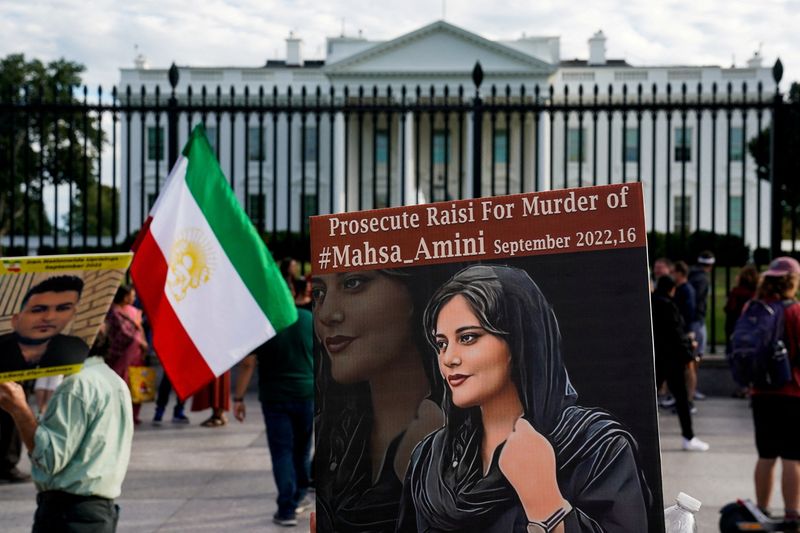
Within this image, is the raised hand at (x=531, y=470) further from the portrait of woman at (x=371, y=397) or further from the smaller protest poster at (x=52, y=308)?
the smaller protest poster at (x=52, y=308)

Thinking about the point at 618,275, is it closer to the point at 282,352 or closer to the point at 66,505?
the point at 66,505

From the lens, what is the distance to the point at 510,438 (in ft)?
7.31

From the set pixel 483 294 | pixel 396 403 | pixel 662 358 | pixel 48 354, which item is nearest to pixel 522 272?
pixel 483 294

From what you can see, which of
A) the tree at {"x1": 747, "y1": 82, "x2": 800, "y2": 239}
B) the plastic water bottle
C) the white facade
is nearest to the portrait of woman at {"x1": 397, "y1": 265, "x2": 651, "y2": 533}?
the plastic water bottle

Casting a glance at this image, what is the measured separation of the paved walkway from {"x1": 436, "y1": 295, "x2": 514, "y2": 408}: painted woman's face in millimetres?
4409

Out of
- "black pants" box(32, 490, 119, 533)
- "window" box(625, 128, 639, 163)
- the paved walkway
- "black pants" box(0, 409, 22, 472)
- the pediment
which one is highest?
the pediment

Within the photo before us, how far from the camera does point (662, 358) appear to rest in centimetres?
881

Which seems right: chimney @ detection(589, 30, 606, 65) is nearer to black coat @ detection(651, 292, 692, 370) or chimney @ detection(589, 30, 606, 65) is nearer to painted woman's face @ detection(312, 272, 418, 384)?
black coat @ detection(651, 292, 692, 370)

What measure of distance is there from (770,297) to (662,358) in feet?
9.32

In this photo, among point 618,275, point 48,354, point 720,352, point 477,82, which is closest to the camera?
point 618,275

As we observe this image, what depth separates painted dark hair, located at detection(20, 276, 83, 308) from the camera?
11.6 ft

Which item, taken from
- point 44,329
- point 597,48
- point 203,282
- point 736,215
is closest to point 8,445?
→ point 203,282

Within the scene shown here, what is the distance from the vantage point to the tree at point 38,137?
10844mm

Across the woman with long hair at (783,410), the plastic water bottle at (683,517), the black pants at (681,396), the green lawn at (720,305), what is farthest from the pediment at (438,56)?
the plastic water bottle at (683,517)
